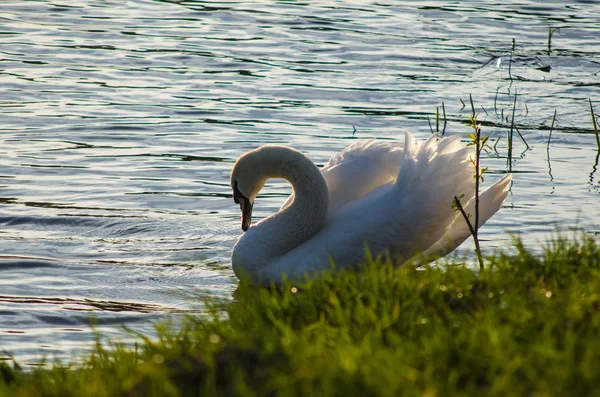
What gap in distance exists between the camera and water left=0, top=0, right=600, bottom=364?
7387mm

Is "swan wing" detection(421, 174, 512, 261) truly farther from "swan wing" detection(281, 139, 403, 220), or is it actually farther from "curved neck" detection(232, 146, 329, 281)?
"curved neck" detection(232, 146, 329, 281)

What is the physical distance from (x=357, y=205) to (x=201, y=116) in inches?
195

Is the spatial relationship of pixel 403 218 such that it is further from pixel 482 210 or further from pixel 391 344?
pixel 391 344

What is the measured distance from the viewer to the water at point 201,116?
24.2ft

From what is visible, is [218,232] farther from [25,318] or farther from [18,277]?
[25,318]

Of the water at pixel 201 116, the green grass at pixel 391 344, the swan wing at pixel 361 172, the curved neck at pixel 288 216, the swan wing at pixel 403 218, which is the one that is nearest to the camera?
the green grass at pixel 391 344

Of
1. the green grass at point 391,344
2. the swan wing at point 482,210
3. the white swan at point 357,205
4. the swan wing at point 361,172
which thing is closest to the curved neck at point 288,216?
the white swan at point 357,205

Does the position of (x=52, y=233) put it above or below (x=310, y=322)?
below

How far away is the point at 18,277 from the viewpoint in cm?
721

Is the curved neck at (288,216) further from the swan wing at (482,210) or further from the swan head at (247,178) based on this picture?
the swan wing at (482,210)

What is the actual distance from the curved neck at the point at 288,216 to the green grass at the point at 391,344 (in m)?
2.14

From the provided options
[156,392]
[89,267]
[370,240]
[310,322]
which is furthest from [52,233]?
[156,392]

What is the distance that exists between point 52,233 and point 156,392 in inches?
192

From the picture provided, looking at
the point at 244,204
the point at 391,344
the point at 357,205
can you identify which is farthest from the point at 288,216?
the point at 391,344
